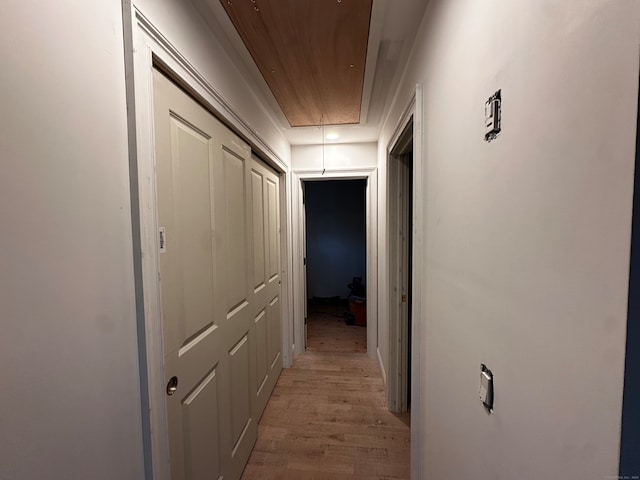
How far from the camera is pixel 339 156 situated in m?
2.85

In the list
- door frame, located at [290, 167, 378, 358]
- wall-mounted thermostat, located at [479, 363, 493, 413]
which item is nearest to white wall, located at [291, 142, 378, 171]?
door frame, located at [290, 167, 378, 358]

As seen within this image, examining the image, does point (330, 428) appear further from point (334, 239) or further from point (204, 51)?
point (334, 239)

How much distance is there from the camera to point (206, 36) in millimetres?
1159

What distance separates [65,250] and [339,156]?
8.39ft

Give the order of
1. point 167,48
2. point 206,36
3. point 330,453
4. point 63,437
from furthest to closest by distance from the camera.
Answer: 1. point 330,453
2. point 206,36
3. point 167,48
4. point 63,437

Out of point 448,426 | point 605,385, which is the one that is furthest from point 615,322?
point 448,426

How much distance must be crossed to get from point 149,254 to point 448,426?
3.77 feet

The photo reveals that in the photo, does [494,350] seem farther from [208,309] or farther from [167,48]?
[167,48]

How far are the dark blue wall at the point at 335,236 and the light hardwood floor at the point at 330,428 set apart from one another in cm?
239

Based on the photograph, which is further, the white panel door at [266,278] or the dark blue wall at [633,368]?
the white panel door at [266,278]

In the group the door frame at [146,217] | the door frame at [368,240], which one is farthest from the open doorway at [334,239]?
the door frame at [146,217]

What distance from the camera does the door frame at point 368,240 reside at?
2.83m

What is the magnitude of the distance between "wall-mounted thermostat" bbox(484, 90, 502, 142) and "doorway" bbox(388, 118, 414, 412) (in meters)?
1.37

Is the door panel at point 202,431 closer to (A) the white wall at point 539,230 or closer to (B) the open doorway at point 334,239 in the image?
(A) the white wall at point 539,230
